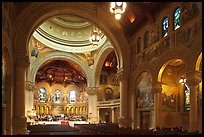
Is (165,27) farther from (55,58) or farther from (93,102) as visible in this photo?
(93,102)

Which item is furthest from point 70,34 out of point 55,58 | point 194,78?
point 194,78

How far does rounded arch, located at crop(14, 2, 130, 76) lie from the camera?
1744 cm

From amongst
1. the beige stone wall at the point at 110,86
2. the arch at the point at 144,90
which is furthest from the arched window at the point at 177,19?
the beige stone wall at the point at 110,86

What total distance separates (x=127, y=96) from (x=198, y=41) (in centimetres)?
939

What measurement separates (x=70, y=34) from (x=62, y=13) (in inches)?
490

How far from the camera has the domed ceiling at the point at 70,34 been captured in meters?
31.0

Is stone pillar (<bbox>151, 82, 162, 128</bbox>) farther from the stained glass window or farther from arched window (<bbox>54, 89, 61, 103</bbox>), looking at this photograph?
arched window (<bbox>54, 89, 61, 103</bbox>)

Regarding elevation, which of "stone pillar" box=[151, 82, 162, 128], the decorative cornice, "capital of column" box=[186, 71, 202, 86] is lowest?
"stone pillar" box=[151, 82, 162, 128]

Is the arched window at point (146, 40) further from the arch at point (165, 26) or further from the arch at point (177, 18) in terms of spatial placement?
the arch at point (177, 18)

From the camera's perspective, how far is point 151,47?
18.1 metres

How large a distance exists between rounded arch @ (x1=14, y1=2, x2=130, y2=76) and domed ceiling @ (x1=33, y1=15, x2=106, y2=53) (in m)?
9.65

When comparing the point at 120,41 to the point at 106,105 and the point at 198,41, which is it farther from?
the point at 106,105

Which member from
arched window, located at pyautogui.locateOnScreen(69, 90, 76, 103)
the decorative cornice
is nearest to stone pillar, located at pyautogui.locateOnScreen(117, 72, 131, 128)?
the decorative cornice

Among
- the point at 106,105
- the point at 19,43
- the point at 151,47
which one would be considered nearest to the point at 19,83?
the point at 19,43
